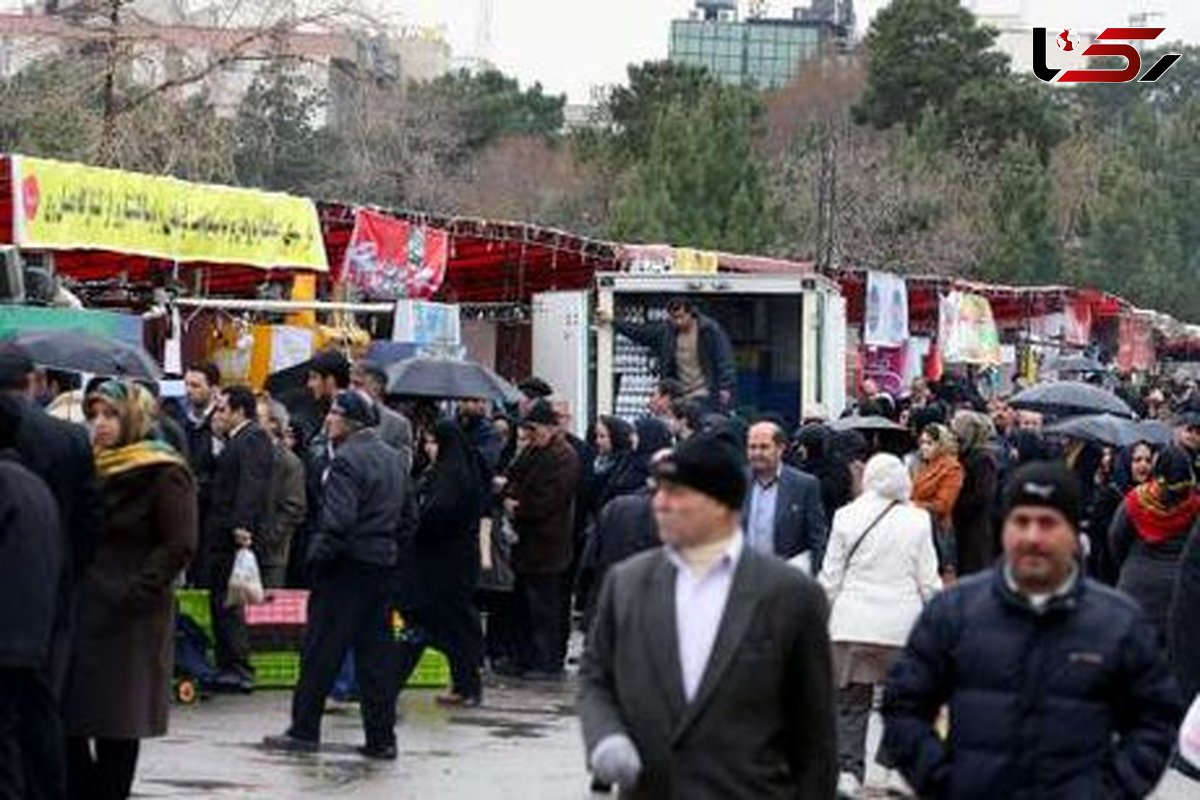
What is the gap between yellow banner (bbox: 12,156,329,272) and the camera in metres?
18.0

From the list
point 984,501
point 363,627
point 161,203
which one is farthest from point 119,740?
point 161,203

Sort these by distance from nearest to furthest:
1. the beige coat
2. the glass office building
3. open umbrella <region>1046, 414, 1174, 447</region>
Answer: the beige coat < open umbrella <region>1046, 414, 1174, 447</region> < the glass office building

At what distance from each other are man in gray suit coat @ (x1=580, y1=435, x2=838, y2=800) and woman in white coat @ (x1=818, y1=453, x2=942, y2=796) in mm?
5554

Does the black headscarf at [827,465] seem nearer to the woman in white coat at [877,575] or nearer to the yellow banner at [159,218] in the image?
the woman in white coat at [877,575]

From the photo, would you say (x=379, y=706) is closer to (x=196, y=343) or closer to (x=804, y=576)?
(x=804, y=576)

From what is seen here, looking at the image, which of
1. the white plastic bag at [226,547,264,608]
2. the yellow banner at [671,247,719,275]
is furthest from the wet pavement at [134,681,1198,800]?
the yellow banner at [671,247,719,275]

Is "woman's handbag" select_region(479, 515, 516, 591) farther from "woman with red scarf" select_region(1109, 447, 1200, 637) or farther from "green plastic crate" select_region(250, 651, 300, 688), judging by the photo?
"woman with red scarf" select_region(1109, 447, 1200, 637)

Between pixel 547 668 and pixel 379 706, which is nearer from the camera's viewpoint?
pixel 379 706

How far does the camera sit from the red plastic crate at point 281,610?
1642cm

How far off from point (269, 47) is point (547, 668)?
18.5 m

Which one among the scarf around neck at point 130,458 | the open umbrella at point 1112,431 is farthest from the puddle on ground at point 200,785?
the open umbrella at point 1112,431

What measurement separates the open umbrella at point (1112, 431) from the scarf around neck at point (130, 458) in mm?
10168

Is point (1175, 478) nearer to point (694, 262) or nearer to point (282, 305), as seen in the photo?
point (282, 305)

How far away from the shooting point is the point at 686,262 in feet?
102
